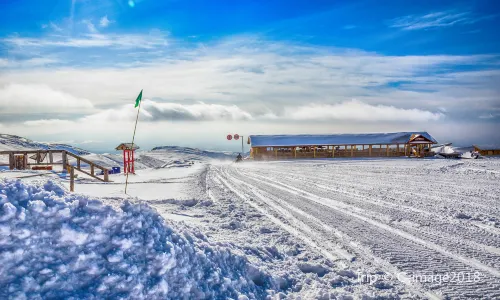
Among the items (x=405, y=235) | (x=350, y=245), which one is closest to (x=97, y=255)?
(x=350, y=245)

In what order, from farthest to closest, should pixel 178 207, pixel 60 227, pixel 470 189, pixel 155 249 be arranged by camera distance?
1. pixel 470 189
2. pixel 178 207
3. pixel 155 249
4. pixel 60 227

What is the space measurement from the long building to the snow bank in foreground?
159 feet

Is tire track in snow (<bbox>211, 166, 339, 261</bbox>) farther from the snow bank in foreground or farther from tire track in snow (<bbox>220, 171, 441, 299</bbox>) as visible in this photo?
the snow bank in foreground

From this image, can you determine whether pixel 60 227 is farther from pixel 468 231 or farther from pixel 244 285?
pixel 468 231

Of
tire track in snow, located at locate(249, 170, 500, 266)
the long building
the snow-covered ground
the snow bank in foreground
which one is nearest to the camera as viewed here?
the snow bank in foreground

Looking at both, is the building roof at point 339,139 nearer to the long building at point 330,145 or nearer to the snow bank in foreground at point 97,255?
the long building at point 330,145

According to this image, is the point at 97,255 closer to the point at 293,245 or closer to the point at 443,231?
the point at 293,245

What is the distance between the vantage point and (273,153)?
177 ft

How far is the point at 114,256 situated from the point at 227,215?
18.8ft

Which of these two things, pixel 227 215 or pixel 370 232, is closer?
pixel 370 232

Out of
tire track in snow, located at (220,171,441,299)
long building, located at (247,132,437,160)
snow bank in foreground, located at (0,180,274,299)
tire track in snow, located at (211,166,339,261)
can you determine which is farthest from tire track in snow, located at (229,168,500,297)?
long building, located at (247,132,437,160)

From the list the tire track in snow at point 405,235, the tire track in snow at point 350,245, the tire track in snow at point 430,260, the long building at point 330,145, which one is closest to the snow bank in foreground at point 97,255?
the tire track in snow at point 350,245

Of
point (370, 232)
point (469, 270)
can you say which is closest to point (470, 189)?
point (370, 232)

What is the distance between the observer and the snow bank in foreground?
12.1ft
